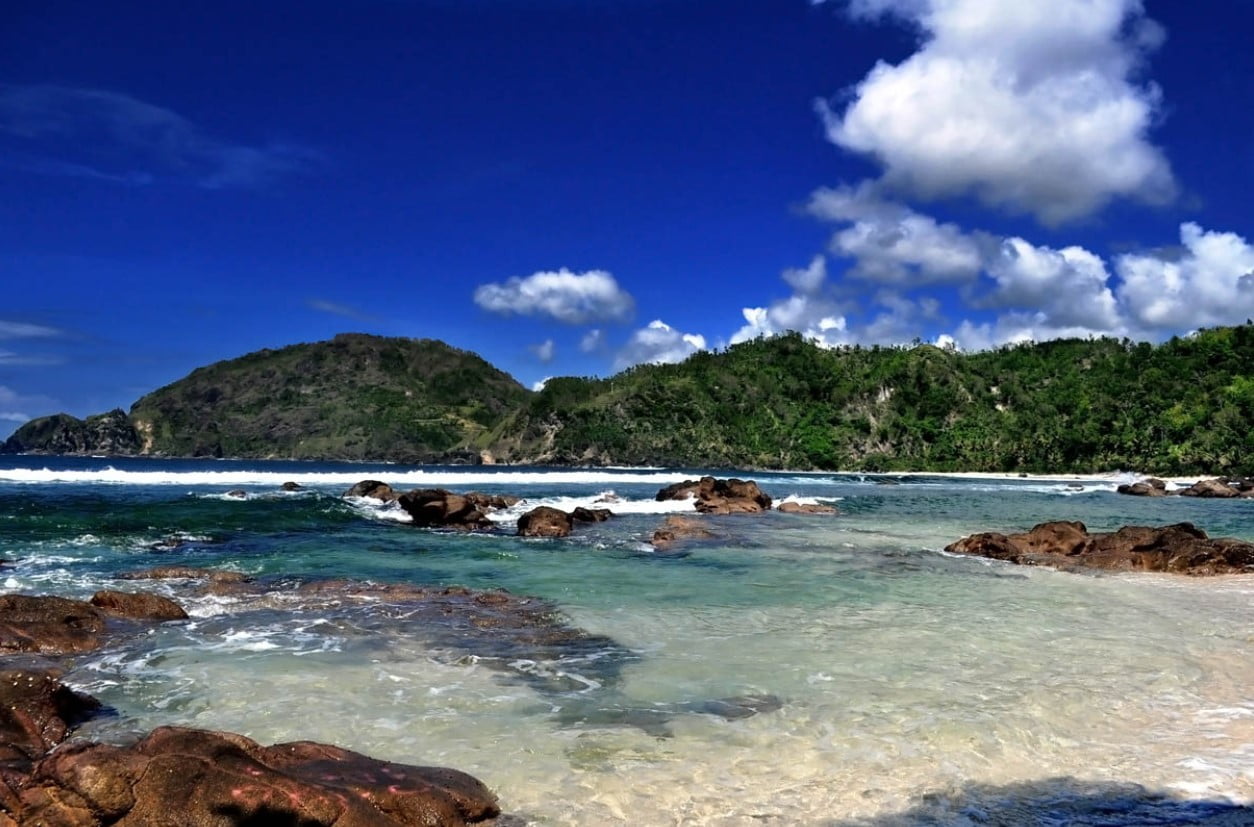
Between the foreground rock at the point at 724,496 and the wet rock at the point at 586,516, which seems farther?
the foreground rock at the point at 724,496

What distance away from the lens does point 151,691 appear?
8.38 m

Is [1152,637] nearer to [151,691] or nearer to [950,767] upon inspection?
[950,767]

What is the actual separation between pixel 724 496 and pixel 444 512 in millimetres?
15313

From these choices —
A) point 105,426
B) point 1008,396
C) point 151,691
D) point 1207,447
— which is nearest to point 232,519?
point 151,691

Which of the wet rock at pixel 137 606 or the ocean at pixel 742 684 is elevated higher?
the wet rock at pixel 137 606

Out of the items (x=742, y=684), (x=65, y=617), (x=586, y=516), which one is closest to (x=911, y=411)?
(x=586, y=516)

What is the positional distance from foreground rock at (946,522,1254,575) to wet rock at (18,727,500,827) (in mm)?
18584

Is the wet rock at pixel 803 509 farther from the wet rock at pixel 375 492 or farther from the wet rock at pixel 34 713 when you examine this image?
the wet rock at pixel 34 713

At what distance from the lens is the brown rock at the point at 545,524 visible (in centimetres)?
2552

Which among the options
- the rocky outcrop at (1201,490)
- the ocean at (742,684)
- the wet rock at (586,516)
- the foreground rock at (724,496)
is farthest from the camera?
the rocky outcrop at (1201,490)

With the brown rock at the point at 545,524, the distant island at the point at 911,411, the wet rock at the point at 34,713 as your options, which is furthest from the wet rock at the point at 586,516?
the distant island at the point at 911,411

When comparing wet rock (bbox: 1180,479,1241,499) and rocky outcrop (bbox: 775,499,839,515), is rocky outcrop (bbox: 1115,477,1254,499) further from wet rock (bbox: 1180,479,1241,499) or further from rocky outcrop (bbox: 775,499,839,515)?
rocky outcrop (bbox: 775,499,839,515)

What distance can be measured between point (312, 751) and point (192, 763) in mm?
1003

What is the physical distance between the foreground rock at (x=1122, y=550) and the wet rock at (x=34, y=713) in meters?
20.1
